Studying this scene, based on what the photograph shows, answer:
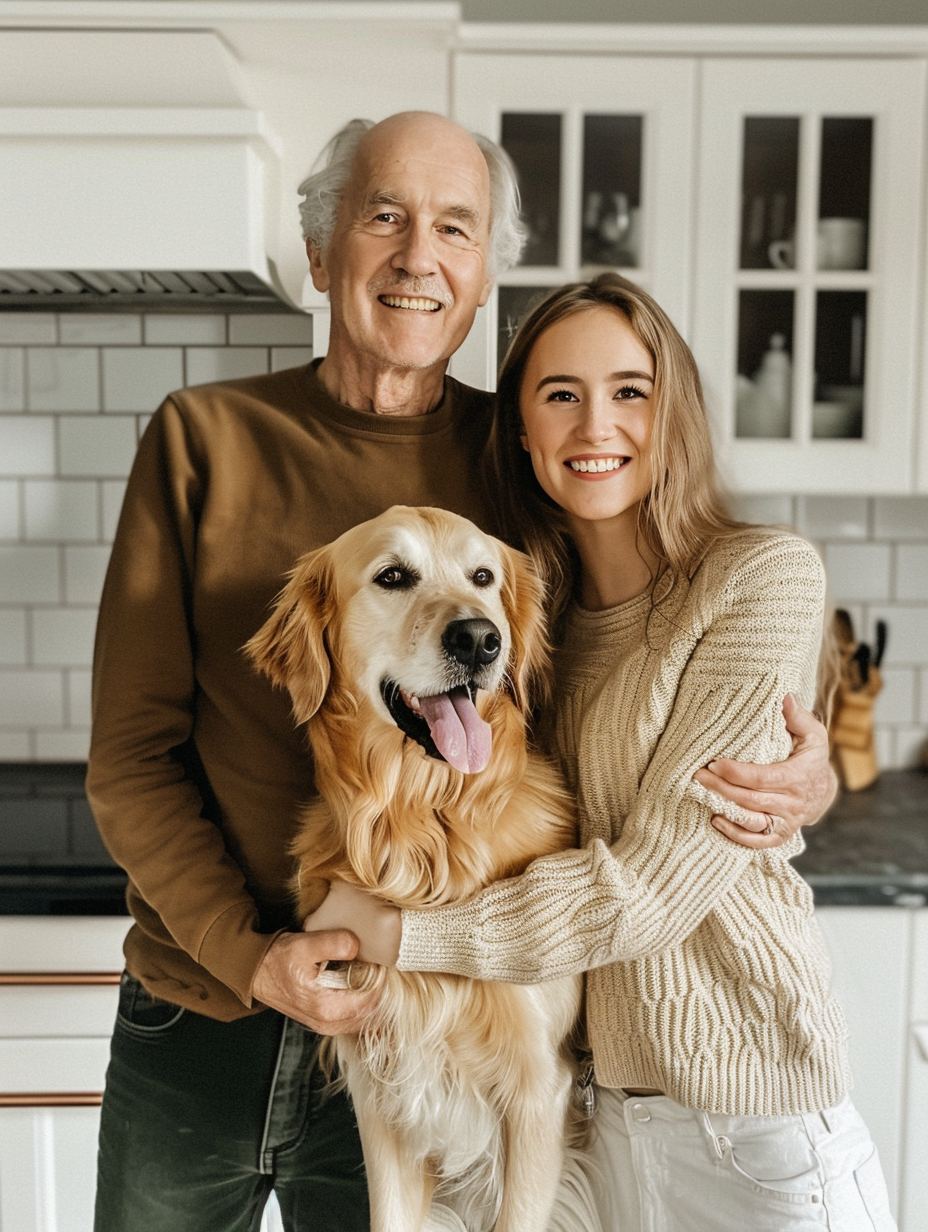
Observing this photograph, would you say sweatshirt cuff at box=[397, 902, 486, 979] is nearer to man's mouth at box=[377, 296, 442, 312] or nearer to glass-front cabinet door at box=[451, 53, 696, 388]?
man's mouth at box=[377, 296, 442, 312]

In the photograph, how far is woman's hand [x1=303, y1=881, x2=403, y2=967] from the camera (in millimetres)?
1039

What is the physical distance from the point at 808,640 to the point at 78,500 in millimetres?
1741

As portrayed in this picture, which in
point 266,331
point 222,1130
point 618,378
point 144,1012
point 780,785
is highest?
point 266,331

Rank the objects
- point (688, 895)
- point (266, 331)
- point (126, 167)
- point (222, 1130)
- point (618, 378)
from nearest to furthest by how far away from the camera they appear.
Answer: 1. point (688, 895)
2. point (618, 378)
3. point (222, 1130)
4. point (126, 167)
5. point (266, 331)

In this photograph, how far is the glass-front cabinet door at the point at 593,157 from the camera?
1.86m

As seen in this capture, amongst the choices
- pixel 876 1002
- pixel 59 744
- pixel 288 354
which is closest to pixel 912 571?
pixel 876 1002

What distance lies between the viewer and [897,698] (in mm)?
2373

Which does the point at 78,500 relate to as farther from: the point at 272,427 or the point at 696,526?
the point at 696,526

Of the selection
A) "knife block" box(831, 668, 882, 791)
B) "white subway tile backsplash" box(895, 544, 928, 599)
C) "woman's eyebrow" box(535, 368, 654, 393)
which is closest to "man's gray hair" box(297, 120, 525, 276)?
"woman's eyebrow" box(535, 368, 654, 393)

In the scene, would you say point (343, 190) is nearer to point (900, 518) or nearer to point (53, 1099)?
point (53, 1099)

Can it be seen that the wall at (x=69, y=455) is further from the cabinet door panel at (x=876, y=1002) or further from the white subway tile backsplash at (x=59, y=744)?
the cabinet door panel at (x=876, y=1002)

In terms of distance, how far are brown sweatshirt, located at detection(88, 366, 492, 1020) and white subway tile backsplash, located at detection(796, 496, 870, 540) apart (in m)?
1.39

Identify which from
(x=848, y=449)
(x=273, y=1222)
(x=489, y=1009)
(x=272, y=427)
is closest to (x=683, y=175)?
(x=848, y=449)

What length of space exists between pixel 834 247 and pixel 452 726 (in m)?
1.47
